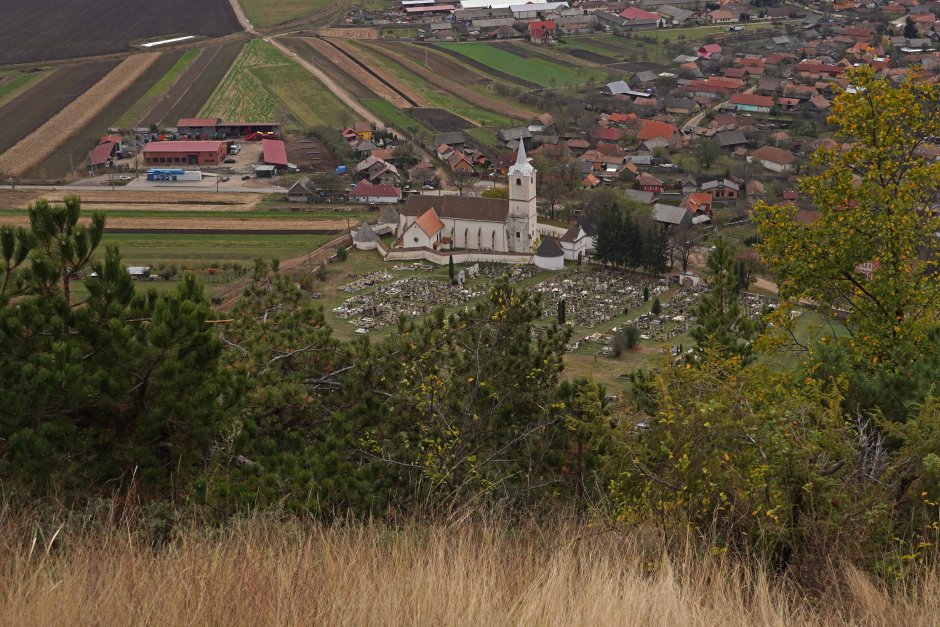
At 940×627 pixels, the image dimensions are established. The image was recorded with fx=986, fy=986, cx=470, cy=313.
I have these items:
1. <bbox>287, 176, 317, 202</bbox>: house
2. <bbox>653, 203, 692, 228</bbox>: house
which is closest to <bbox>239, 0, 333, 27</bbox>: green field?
<bbox>287, 176, 317, 202</bbox>: house

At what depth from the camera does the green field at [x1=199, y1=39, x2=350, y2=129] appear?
66.2 meters

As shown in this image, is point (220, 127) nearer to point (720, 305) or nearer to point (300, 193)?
point (300, 193)

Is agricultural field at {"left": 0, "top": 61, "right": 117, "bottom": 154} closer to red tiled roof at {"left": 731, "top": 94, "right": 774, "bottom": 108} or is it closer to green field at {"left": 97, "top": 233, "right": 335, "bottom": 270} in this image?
green field at {"left": 97, "top": 233, "right": 335, "bottom": 270}

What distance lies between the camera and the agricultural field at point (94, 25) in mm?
81188

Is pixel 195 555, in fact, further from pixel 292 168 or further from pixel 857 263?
pixel 292 168

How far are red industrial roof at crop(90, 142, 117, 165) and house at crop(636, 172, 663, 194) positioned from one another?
98.8 feet

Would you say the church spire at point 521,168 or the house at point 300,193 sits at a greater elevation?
the church spire at point 521,168

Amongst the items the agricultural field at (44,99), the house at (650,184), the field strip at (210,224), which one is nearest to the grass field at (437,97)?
the house at (650,184)

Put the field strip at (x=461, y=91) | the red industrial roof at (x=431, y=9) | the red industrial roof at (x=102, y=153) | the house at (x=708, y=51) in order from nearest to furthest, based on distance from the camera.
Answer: the red industrial roof at (x=102, y=153) < the field strip at (x=461, y=91) < the house at (x=708, y=51) < the red industrial roof at (x=431, y=9)

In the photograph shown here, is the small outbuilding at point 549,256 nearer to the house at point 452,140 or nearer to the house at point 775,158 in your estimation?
the house at point 452,140

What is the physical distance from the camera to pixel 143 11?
310 feet

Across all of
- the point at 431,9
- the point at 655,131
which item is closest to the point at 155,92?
the point at 655,131

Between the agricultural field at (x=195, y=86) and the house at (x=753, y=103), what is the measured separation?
37.4 meters

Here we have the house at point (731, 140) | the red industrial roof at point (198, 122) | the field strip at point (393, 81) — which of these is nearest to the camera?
the house at point (731, 140)
